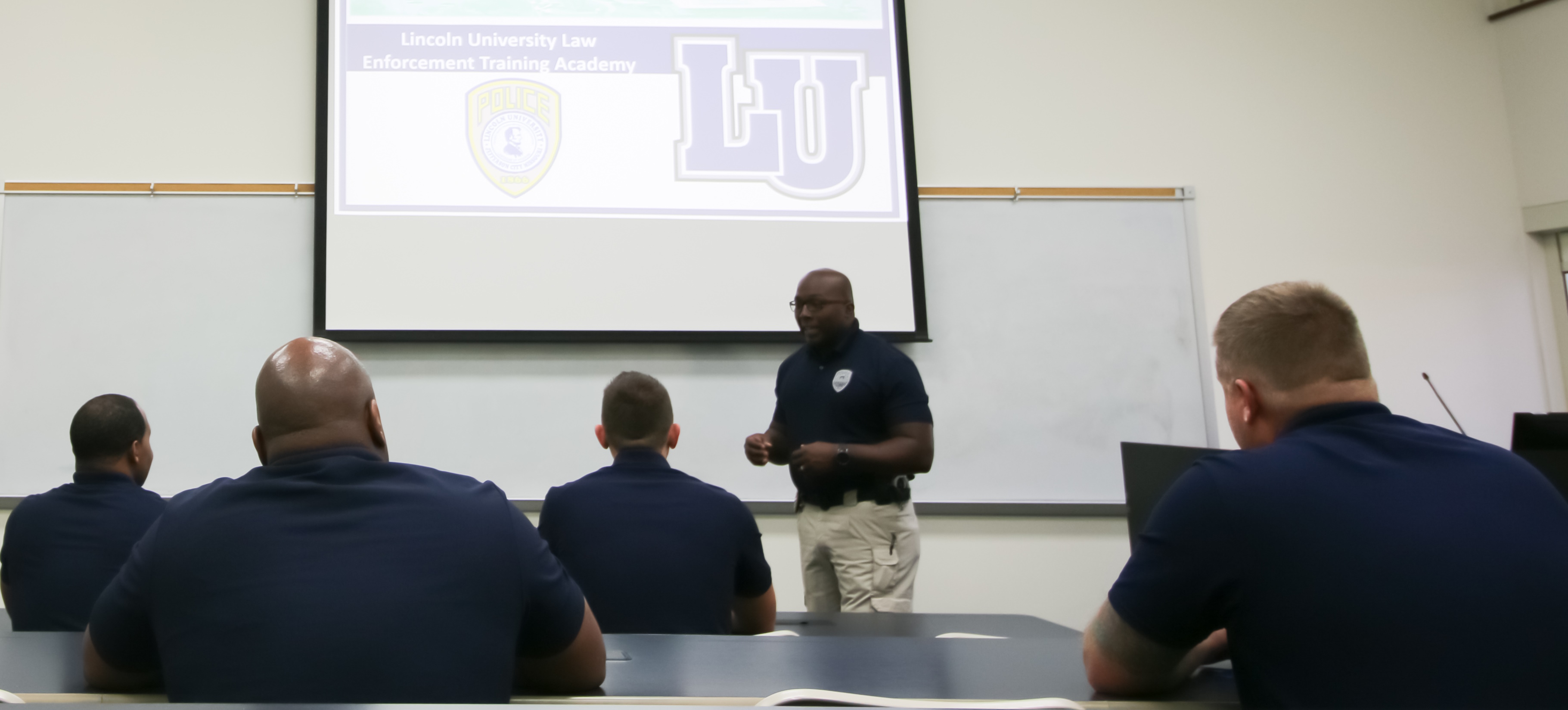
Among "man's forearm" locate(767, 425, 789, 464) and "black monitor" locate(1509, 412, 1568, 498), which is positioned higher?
"man's forearm" locate(767, 425, 789, 464)

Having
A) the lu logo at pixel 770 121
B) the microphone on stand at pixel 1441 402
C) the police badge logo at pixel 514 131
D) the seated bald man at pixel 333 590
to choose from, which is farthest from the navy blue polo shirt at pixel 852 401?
the microphone on stand at pixel 1441 402

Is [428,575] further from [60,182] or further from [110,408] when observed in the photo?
[60,182]

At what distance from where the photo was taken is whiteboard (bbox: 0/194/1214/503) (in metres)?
3.53

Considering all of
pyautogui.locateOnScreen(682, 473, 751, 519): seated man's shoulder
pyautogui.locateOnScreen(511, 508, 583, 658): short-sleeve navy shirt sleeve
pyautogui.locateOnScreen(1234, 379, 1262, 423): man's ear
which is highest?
pyautogui.locateOnScreen(1234, 379, 1262, 423): man's ear

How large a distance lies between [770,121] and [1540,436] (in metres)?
2.68

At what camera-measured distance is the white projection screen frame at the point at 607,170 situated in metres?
3.65

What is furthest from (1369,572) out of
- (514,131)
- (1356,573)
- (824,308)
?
(514,131)

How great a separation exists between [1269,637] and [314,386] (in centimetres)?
113

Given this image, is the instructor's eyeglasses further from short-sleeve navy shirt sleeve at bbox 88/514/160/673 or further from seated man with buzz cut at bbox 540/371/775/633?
short-sleeve navy shirt sleeve at bbox 88/514/160/673

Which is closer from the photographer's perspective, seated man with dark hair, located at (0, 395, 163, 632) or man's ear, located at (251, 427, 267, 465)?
man's ear, located at (251, 427, 267, 465)

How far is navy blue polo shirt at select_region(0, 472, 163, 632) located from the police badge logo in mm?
1989

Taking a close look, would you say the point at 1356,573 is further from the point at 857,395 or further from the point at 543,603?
the point at 857,395

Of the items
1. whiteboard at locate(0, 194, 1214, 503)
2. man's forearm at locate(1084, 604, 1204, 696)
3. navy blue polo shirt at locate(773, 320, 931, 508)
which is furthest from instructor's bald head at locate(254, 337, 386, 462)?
whiteboard at locate(0, 194, 1214, 503)

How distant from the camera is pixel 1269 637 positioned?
100 cm
